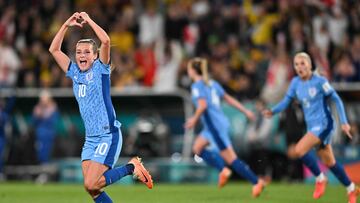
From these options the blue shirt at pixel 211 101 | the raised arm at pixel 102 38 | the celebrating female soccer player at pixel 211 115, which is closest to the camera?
the raised arm at pixel 102 38

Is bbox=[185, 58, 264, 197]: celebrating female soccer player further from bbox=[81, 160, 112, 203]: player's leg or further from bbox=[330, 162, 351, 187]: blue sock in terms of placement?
bbox=[81, 160, 112, 203]: player's leg

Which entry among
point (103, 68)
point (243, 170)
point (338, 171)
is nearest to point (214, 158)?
point (243, 170)

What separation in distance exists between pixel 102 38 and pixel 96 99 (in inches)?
30.6

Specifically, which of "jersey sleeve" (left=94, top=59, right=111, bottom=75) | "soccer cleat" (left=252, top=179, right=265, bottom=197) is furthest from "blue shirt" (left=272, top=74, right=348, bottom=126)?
"jersey sleeve" (left=94, top=59, right=111, bottom=75)

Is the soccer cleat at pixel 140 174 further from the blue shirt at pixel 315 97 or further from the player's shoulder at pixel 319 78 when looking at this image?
the player's shoulder at pixel 319 78

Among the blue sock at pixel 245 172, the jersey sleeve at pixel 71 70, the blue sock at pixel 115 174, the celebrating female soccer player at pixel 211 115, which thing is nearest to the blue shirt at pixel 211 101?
the celebrating female soccer player at pixel 211 115

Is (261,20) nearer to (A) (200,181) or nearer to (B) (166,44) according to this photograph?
(B) (166,44)

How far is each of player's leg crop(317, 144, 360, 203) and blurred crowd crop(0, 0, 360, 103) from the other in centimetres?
677

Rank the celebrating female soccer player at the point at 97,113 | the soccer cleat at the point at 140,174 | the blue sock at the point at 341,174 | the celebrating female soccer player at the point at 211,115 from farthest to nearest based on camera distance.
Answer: the celebrating female soccer player at the point at 211,115 → the blue sock at the point at 341,174 → the soccer cleat at the point at 140,174 → the celebrating female soccer player at the point at 97,113

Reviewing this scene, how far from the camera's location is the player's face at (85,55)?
36.1 ft

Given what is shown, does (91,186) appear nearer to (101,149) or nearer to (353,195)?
(101,149)

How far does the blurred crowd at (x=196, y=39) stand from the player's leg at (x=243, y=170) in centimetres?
482

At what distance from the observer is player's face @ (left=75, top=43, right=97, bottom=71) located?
36.1ft

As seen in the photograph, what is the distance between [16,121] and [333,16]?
28.4 ft
